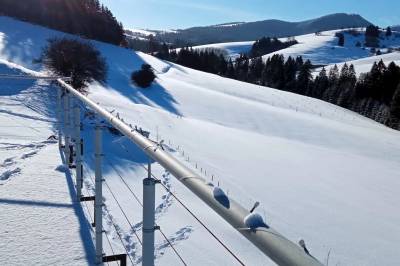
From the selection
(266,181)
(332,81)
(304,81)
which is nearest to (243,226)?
(266,181)

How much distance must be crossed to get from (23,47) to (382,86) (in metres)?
47.1

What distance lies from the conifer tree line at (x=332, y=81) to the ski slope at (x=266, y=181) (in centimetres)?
2619

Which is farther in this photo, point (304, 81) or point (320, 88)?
point (304, 81)

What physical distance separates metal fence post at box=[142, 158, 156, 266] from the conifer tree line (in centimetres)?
4909

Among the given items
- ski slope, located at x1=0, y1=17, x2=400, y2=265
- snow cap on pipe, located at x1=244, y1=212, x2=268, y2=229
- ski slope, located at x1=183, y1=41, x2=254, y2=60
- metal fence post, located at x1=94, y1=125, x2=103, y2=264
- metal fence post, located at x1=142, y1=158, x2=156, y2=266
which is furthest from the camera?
ski slope, located at x1=183, y1=41, x2=254, y2=60

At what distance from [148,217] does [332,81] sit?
70.7 m

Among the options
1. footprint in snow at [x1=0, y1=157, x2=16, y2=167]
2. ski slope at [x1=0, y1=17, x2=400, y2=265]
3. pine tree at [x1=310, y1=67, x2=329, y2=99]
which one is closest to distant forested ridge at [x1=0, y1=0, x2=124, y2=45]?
ski slope at [x1=0, y1=17, x2=400, y2=265]

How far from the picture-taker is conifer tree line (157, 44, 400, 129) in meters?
55.5

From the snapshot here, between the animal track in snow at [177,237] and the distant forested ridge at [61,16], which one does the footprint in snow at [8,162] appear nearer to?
the animal track in snow at [177,237]

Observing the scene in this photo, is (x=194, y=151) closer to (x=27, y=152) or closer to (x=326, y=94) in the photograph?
(x=27, y=152)

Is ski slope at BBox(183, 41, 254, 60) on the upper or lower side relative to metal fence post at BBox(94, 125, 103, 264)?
upper

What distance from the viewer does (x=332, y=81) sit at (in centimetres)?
6825

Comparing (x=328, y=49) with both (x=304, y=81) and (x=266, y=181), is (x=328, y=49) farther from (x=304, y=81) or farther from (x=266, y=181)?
(x=266, y=181)

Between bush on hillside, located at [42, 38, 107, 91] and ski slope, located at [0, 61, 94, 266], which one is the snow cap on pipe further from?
bush on hillside, located at [42, 38, 107, 91]
